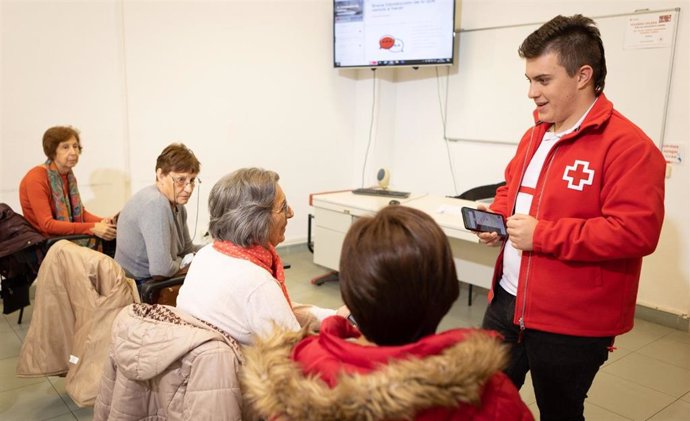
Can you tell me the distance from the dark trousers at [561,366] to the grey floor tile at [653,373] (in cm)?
158

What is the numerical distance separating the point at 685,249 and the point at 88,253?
11.2 feet

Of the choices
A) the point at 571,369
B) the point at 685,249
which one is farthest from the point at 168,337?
the point at 685,249

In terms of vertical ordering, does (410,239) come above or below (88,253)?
above

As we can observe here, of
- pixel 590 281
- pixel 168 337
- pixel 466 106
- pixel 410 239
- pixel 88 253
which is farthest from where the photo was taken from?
pixel 466 106

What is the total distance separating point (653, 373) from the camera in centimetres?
286

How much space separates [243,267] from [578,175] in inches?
35.7

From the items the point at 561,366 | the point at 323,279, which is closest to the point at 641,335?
the point at 323,279

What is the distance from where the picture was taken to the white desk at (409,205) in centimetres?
351

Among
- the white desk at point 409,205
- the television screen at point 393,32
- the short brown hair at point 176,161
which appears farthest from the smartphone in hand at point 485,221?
the television screen at point 393,32

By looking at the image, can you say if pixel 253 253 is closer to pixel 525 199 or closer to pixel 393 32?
pixel 525 199

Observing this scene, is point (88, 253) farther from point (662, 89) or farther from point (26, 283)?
point (662, 89)

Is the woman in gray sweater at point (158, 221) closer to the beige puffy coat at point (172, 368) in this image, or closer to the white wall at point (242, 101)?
the beige puffy coat at point (172, 368)

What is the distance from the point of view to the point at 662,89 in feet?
11.1

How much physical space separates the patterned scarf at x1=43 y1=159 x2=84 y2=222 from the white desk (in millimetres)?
1599
